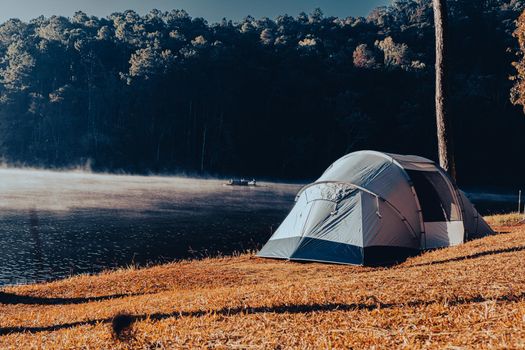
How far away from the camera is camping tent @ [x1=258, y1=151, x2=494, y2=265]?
13.1 meters

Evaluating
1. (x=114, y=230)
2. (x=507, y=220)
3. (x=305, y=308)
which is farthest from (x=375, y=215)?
(x=114, y=230)

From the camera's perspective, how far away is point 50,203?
3400 cm

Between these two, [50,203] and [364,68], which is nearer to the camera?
[50,203]

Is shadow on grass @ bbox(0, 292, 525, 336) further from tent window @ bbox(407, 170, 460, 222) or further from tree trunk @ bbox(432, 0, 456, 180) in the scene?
tree trunk @ bbox(432, 0, 456, 180)

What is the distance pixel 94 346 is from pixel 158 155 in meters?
81.0

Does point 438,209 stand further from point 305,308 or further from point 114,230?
point 114,230

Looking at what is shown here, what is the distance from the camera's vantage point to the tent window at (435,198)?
1409cm

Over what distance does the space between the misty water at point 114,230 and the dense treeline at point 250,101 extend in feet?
148

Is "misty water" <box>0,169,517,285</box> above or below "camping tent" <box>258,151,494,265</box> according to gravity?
below

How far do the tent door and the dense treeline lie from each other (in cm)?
6607

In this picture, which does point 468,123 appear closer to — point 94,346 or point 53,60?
point 53,60

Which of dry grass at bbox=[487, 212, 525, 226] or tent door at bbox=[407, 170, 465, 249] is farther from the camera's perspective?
dry grass at bbox=[487, 212, 525, 226]

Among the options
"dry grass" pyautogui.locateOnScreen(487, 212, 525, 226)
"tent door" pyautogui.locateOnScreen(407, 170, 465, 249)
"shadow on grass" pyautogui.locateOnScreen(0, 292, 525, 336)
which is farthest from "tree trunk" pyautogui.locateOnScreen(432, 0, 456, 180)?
"shadow on grass" pyautogui.locateOnScreen(0, 292, 525, 336)

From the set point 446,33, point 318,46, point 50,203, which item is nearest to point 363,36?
point 318,46
